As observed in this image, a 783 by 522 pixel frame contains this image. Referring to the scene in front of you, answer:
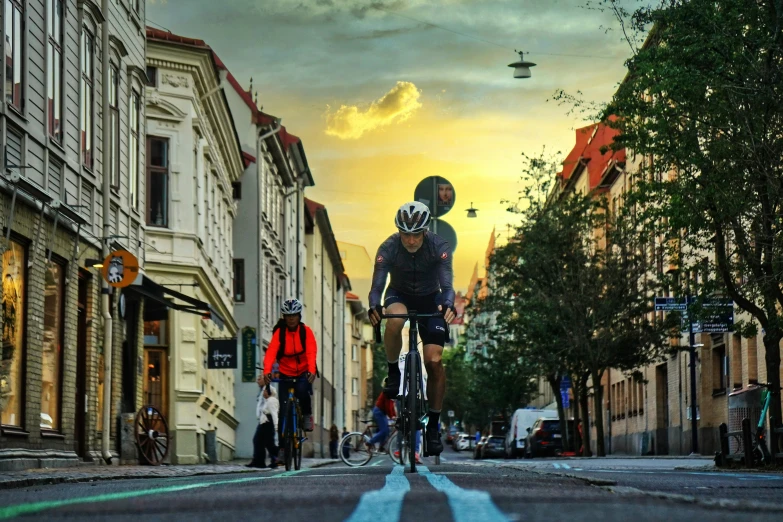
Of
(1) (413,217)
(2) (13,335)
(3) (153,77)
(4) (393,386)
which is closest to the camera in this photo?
(1) (413,217)

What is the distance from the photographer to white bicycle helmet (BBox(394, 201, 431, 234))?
1207cm

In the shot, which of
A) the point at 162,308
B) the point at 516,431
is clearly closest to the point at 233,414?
the point at 516,431

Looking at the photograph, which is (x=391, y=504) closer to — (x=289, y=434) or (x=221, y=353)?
(x=289, y=434)

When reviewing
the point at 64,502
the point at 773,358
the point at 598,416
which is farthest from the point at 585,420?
the point at 64,502

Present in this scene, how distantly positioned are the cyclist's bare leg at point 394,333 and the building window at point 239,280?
39.7 meters

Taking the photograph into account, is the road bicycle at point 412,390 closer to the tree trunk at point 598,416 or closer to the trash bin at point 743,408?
the trash bin at point 743,408

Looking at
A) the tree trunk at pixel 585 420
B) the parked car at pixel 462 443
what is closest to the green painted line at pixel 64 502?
the tree trunk at pixel 585 420

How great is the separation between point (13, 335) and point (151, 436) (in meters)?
4.98

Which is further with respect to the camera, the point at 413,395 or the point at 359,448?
the point at 359,448

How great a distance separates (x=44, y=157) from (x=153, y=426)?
5.23 metres

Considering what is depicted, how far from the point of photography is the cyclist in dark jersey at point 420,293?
40.1 feet

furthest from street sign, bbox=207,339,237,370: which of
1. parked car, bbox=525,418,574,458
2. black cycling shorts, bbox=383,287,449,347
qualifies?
black cycling shorts, bbox=383,287,449,347

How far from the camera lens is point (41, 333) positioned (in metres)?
20.2

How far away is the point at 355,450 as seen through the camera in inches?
903
